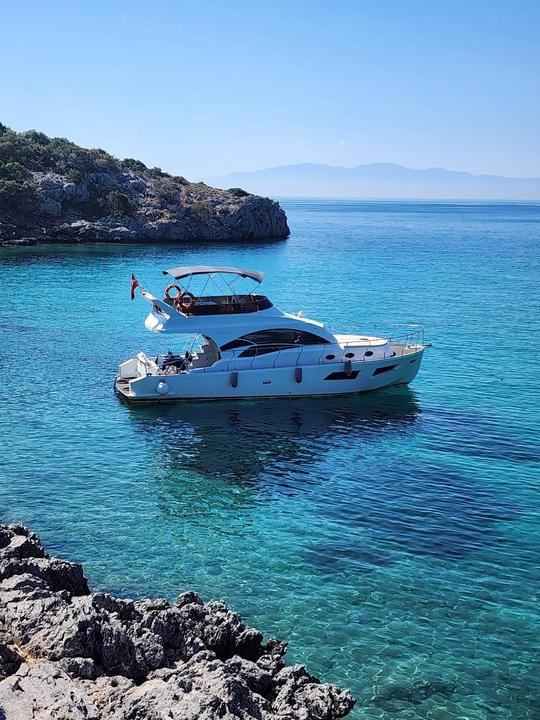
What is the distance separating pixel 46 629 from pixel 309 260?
92298mm

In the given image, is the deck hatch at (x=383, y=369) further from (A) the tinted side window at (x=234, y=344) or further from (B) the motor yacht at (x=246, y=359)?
(A) the tinted side window at (x=234, y=344)

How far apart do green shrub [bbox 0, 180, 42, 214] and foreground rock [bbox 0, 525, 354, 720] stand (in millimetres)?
99760

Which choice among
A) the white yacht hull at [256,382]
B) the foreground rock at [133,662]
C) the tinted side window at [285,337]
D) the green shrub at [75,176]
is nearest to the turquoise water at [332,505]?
the white yacht hull at [256,382]

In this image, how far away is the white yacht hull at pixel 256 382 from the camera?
36219mm

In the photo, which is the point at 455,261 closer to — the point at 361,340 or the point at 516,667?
the point at 361,340

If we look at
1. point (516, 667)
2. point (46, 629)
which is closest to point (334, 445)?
point (516, 667)

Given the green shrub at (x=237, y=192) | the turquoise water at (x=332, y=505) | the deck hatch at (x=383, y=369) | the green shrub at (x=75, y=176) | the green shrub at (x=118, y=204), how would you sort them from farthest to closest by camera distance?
the green shrub at (x=237, y=192), the green shrub at (x=75, y=176), the green shrub at (x=118, y=204), the deck hatch at (x=383, y=369), the turquoise water at (x=332, y=505)

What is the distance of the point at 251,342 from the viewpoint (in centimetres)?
3719

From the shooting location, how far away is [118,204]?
123 metres

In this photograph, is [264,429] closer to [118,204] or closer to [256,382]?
[256,382]

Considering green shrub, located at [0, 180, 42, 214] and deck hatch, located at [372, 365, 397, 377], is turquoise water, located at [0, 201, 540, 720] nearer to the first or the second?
deck hatch, located at [372, 365, 397, 377]

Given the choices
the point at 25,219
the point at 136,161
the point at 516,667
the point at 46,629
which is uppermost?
the point at 136,161

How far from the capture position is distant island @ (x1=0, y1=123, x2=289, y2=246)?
364ft

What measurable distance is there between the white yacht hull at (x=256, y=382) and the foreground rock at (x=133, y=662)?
1871 cm
